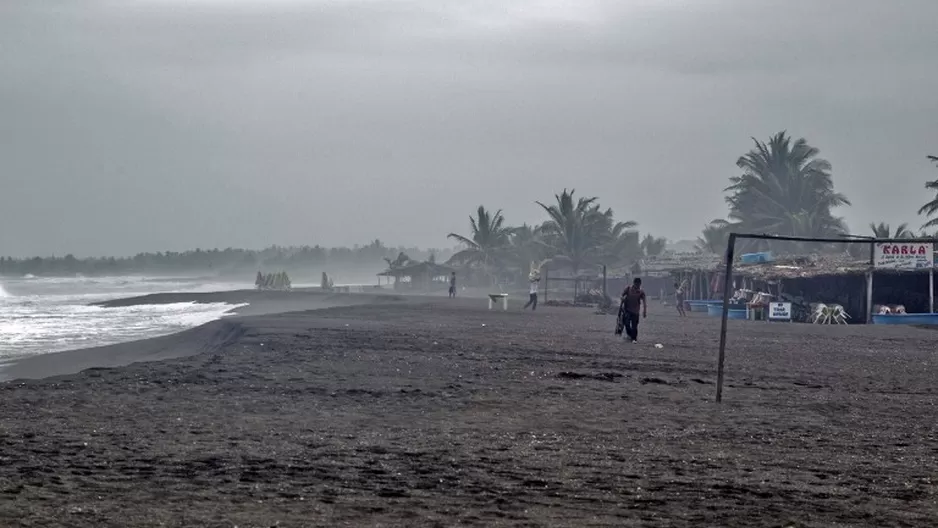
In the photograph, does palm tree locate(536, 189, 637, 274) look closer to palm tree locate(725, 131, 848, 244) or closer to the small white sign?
palm tree locate(725, 131, 848, 244)

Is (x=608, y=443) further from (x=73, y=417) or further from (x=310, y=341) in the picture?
(x=310, y=341)

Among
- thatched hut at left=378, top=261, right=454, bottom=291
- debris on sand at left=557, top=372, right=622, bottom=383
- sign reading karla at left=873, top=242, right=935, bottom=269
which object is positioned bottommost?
debris on sand at left=557, top=372, right=622, bottom=383

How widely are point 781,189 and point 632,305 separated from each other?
46454 mm

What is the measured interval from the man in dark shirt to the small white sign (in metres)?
15.0

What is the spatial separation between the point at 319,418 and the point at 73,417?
2.48 meters

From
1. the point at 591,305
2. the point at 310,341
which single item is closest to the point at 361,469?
the point at 310,341

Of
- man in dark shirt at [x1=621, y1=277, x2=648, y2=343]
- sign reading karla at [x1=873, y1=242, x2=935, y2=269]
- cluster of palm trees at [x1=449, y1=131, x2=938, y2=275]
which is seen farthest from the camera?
cluster of palm trees at [x1=449, y1=131, x2=938, y2=275]

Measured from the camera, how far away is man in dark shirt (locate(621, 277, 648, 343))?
71.5 feet

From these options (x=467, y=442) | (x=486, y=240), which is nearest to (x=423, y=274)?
(x=486, y=240)

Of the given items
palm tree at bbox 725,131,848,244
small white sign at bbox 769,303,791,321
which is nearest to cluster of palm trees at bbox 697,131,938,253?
palm tree at bbox 725,131,848,244

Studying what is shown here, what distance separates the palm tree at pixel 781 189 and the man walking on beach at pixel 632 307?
42.9m

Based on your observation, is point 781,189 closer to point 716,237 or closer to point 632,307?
point 716,237

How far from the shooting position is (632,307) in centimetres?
2231

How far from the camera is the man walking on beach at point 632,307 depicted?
21781 millimetres
